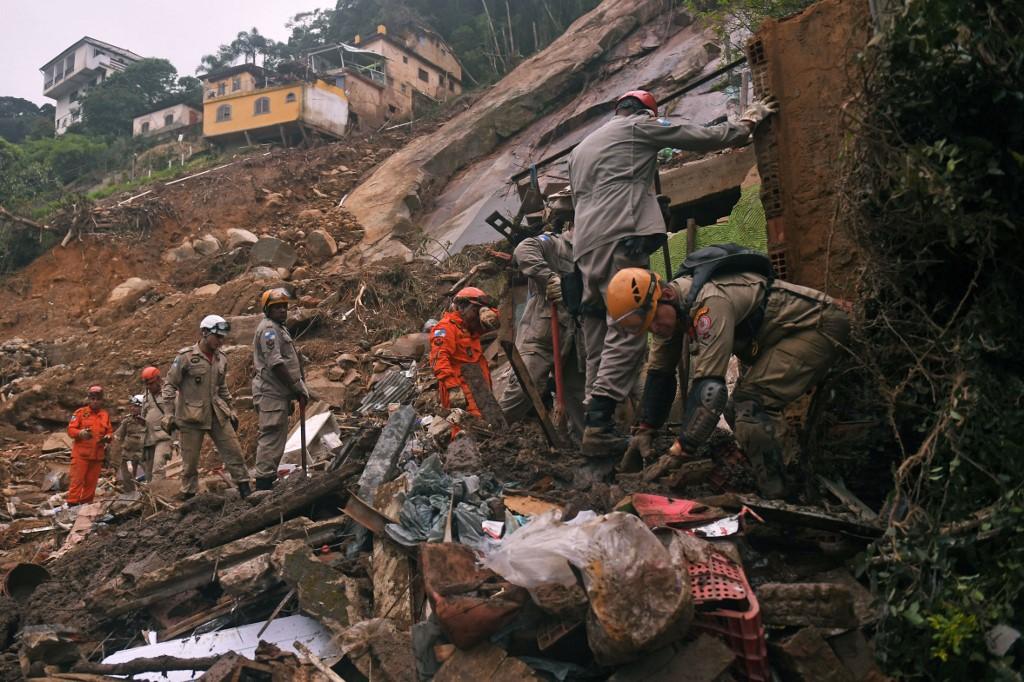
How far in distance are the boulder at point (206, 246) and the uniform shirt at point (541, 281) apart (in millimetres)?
14263

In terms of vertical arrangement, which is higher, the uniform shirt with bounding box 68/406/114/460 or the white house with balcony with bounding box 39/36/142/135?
the white house with balcony with bounding box 39/36/142/135

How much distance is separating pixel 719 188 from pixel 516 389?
3.31 meters

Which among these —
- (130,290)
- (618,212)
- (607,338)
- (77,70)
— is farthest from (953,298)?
(77,70)

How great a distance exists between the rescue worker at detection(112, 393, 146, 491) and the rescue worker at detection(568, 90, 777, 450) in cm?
711

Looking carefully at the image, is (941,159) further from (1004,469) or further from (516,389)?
(516,389)

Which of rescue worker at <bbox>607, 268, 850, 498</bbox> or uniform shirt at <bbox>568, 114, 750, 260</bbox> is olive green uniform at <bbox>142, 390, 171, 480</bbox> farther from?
rescue worker at <bbox>607, 268, 850, 498</bbox>

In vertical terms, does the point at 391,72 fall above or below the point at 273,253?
above

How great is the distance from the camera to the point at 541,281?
5840mm

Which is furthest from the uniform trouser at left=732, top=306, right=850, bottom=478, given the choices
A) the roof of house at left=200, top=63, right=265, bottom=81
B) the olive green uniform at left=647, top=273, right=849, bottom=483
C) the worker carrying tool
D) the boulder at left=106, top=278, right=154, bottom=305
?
the roof of house at left=200, top=63, right=265, bottom=81

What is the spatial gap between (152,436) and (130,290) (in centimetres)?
906

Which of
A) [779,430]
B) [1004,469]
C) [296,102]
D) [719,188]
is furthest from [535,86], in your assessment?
[1004,469]

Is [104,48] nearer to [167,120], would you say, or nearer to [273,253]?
[167,120]

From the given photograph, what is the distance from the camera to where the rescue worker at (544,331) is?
5.81 meters

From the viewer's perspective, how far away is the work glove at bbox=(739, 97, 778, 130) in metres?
4.63
